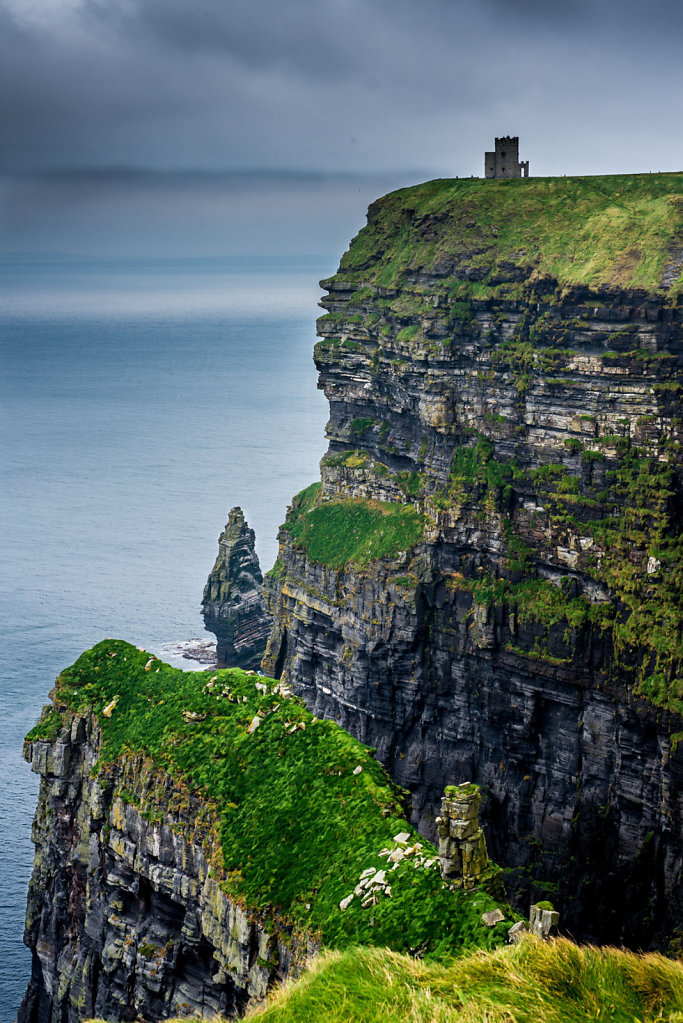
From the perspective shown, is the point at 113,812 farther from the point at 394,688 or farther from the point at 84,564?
the point at 84,564

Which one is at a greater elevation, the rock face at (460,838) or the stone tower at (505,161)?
the stone tower at (505,161)

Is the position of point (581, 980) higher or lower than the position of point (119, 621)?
higher

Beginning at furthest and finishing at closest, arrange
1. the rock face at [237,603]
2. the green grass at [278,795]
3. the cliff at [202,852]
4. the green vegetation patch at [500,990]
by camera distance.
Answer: the rock face at [237,603] → the cliff at [202,852] → the green grass at [278,795] → the green vegetation patch at [500,990]

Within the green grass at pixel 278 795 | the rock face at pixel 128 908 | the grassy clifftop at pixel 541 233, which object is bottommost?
the rock face at pixel 128 908

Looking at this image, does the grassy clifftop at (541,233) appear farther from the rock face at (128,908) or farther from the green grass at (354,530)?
the rock face at (128,908)

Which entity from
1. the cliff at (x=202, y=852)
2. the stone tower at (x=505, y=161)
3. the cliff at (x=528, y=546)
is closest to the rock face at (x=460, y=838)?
the cliff at (x=202, y=852)

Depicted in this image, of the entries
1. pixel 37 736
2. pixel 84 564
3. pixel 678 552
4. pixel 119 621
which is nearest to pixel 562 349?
pixel 678 552

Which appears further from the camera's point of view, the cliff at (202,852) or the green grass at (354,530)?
the green grass at (354,530)

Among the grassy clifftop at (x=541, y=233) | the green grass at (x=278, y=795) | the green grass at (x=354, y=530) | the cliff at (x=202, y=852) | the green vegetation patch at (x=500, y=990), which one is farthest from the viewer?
the green grass at (x=354, y=530)
